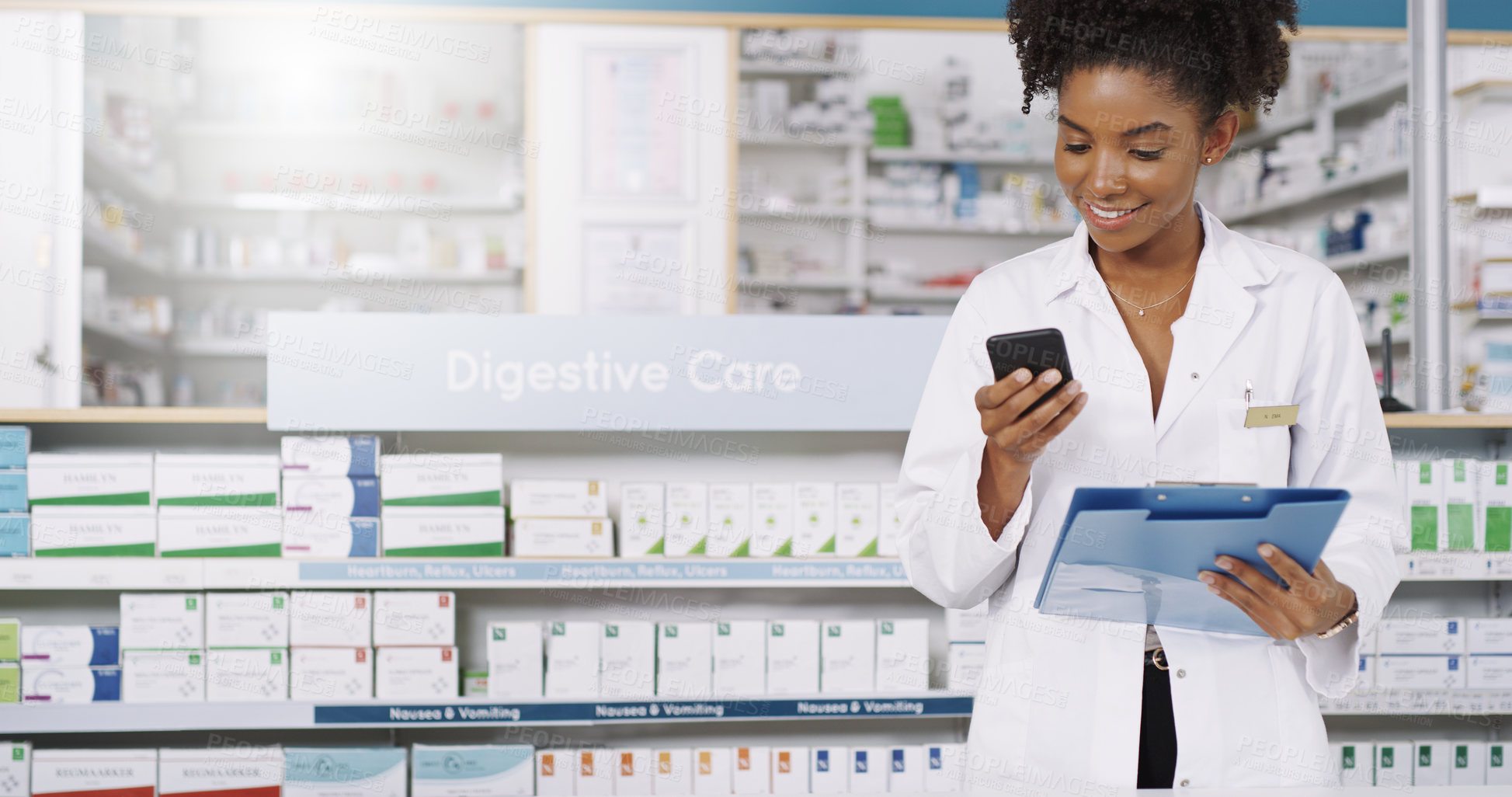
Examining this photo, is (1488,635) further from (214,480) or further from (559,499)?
(214,480)

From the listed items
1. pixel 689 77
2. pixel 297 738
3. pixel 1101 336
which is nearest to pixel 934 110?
pixel 689 77

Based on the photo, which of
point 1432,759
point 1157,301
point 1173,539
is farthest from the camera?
point 1432,759

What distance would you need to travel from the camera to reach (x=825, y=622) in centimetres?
260

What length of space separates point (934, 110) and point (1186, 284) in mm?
5175

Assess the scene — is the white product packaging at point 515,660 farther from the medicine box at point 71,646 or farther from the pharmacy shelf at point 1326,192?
the pharmacy shelf at point 1326,192

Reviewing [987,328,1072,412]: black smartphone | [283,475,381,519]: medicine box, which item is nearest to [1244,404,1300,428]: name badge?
[987,328,1072,412]: black smartphone

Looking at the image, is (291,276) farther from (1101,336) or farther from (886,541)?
(1101,336)

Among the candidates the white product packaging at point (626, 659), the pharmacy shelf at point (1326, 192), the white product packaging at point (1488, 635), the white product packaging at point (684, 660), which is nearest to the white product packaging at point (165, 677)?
the white product packaging at point (626, 659)

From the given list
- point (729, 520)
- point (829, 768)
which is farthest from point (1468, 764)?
point (729, 520)

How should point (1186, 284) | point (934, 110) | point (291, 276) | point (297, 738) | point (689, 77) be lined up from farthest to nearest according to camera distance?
1. point (934, 110)
2. point (291, 276)
3. point (689, 77)
4. point (297, 738)
5. point (1186, 284)

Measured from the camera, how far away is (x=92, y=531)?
245 centimetres

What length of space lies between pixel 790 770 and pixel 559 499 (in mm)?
909

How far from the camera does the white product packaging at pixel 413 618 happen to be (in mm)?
2492

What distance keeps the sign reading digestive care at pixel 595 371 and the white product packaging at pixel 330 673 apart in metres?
0.54
